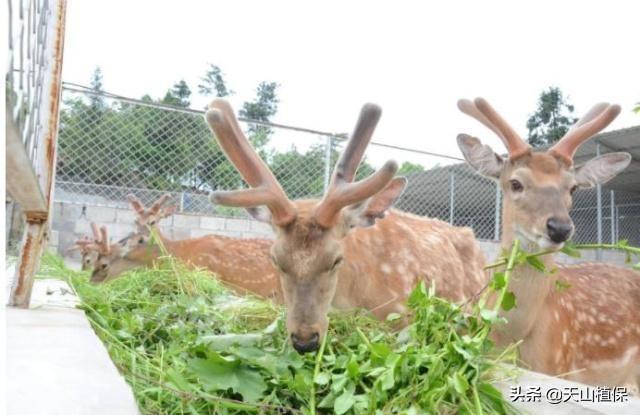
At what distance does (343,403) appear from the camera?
1.74 m

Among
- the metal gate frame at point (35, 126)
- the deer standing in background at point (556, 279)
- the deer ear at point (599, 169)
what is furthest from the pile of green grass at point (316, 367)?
the deer ear at point (599, 169)

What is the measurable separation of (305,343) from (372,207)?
1210 millimetres

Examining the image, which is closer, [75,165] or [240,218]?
[75,165]

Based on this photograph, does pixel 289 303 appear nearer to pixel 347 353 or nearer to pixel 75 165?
pixel 347 353

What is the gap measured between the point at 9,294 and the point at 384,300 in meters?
2.11

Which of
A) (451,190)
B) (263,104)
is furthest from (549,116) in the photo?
(451,190)

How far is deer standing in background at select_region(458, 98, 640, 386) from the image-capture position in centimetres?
349

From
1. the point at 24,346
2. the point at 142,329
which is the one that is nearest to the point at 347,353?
the point at 142,329

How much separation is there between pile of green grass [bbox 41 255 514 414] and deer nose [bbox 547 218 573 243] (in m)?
1.23

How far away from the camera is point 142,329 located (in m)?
2.54

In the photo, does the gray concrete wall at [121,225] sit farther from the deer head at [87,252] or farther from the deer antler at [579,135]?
the deer antler at [579,135]

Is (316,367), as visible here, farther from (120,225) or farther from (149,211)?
(120,225)

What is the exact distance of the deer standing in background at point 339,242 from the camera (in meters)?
2.58

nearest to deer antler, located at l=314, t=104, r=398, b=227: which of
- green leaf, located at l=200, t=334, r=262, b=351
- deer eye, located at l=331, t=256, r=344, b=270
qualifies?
deer eye, located at l=331, t=256, r=344, b=270
